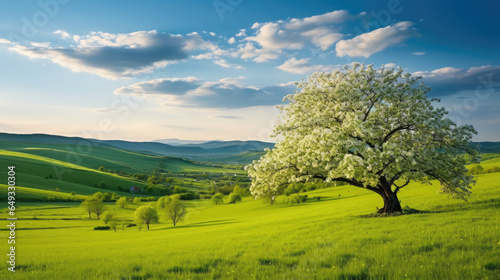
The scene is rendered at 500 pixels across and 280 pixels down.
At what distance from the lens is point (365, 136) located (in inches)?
789

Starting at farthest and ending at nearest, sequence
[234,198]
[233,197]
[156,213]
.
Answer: [234,198]
[233,197]
[156,213]

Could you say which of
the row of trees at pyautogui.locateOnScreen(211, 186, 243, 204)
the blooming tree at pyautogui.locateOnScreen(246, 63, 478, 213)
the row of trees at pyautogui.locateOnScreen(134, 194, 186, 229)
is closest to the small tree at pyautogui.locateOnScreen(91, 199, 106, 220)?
the row of trees at pyautogui.locateOnScreen(134, 194, 186, 229)

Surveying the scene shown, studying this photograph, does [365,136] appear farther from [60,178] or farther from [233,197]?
[60,178]

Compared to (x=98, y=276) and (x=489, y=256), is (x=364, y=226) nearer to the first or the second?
(x=489, y=256)

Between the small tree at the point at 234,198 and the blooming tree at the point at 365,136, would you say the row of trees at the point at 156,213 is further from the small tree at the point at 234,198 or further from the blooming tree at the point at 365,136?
the blooming tree at the point at 365,136

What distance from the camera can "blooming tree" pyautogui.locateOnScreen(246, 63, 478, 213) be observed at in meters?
20.6

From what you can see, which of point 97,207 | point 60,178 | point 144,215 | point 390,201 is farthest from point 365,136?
point 60,178

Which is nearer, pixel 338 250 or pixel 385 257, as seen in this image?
pixel 385 257

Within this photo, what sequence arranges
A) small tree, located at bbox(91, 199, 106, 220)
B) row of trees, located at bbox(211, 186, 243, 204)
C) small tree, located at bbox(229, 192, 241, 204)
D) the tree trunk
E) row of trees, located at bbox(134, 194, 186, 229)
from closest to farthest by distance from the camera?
the tree trunk < row of trees, located at bbox(134, 194, 186, 229) < small tree, located at bbox(91, 199, 106, 220) < small tree, located at bbox(229, 192, 241, 204) < row of trees, located at bbox(211, 186, 243, 204)

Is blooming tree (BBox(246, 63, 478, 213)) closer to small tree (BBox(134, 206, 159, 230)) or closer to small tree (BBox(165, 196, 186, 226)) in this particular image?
small tree (BBox(134, 206, 159, 230))

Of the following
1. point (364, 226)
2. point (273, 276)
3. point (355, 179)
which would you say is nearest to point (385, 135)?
point (355, 179)

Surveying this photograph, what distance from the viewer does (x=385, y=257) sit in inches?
409

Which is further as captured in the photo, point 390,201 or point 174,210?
point 174,210

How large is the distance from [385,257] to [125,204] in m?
141
